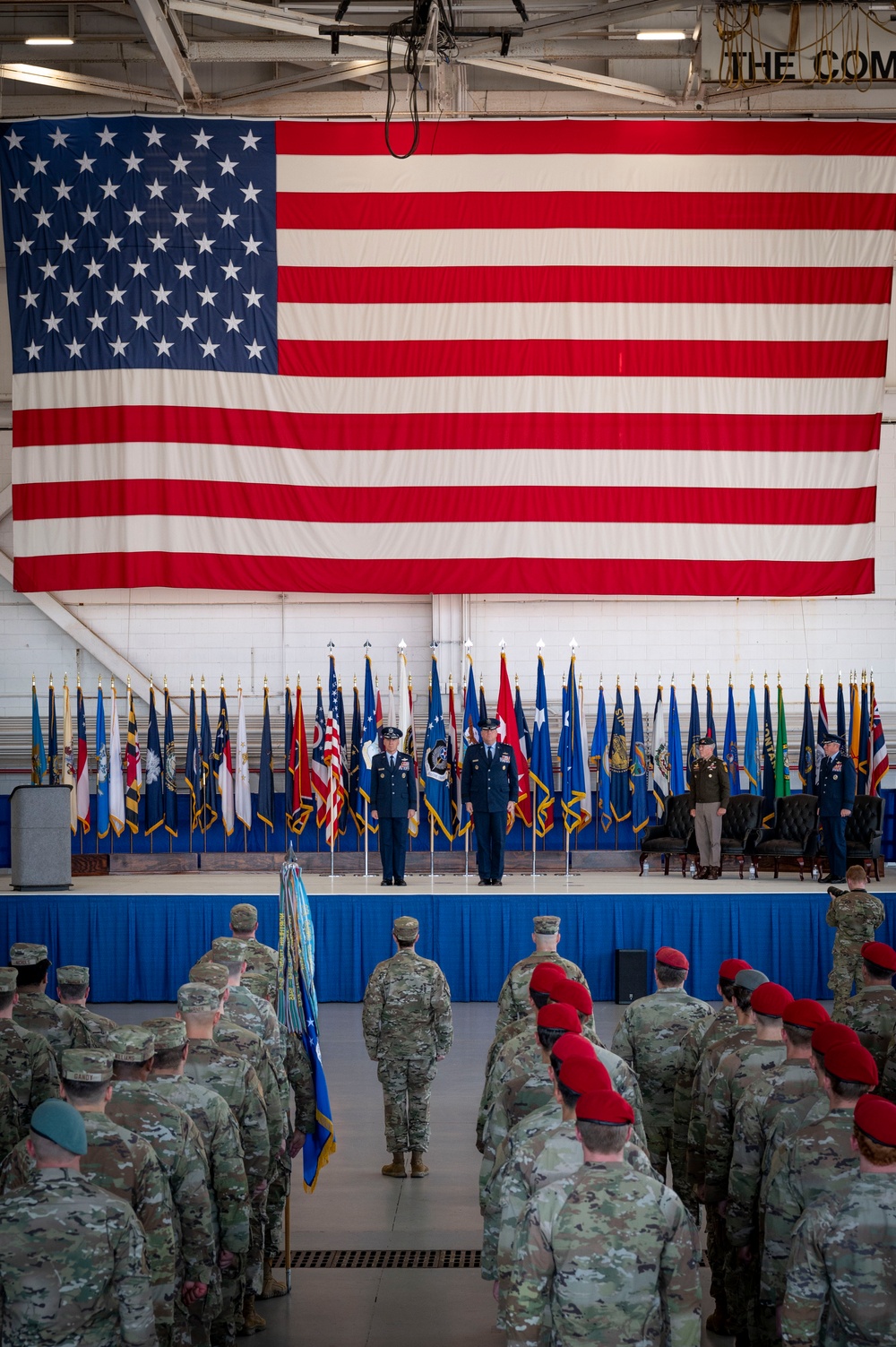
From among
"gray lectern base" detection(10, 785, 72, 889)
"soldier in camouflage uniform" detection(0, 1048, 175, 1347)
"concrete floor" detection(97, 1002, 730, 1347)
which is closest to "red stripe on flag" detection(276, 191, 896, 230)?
"gray lectern base" detection(10, 785, 72, 889)

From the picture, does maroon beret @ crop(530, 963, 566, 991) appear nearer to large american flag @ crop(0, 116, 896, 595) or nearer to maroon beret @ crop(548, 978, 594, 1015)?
maroon beret @ crop(548, 978, 594, 1015)

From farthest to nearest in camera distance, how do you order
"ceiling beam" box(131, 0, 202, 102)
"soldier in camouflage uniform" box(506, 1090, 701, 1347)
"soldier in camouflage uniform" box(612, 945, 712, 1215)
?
"ceiling beam" box(131, 0, 202, 102)
"soldier in camouflage uniform" box(612, 945, 712, 1215)
"soldier in camouflage uniform" box(506, 1090, 701, 1347)

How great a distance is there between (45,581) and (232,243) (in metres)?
3.74

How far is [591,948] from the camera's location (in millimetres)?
11320

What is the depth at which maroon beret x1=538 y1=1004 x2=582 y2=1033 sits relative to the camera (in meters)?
4.10

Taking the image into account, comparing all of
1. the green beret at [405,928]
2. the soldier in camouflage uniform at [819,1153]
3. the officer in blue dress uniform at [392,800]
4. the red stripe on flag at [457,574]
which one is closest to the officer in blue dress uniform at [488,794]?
the officer in blue dress uniform at [392,800]

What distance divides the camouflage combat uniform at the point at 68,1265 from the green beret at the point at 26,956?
3133 millimetres

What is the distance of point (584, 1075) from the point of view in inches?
130

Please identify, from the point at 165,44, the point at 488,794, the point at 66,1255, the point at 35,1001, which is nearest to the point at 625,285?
the point at 165,44

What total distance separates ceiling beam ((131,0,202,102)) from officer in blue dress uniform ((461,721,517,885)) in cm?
678

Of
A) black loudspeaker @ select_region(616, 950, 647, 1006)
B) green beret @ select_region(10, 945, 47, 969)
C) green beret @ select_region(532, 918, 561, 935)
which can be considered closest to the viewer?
green beret @ select_region(10, 945, 47, 969)

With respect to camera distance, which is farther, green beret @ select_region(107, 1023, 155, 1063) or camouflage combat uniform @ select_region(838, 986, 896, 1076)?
camouflage combat uniform @ select_region(838, 986, 896, 1076)

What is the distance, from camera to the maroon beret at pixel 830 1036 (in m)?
3.67

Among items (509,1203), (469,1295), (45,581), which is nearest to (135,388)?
(45,581)
